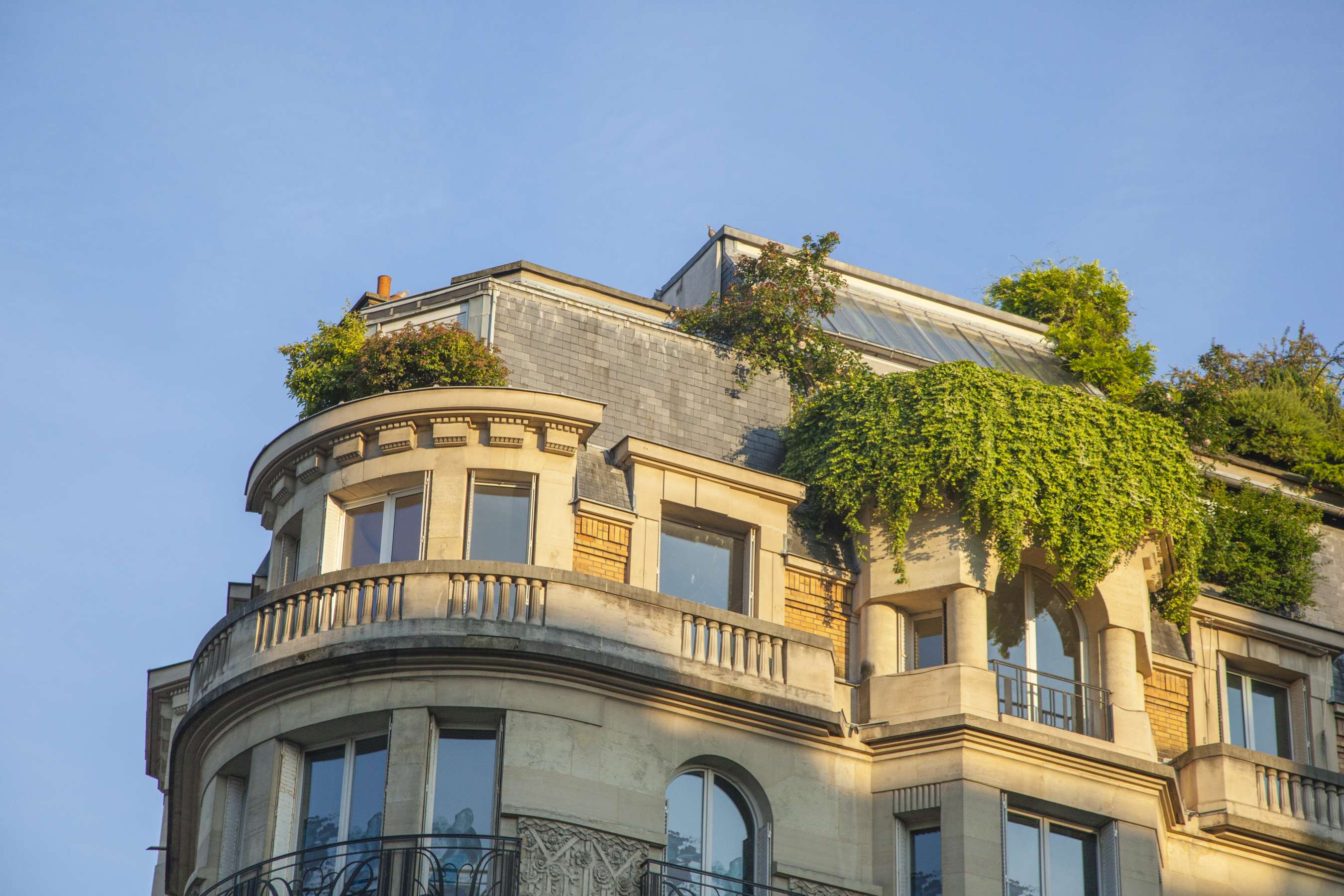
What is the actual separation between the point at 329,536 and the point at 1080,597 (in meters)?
8.95

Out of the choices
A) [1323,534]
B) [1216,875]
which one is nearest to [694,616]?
[1216,875]

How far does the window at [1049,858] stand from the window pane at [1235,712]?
3.78m

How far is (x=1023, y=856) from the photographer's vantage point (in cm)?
2294

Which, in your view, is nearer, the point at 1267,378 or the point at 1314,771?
the point at 1314,771

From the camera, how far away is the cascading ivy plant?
2397cm

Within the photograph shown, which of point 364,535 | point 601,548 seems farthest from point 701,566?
point 364,535

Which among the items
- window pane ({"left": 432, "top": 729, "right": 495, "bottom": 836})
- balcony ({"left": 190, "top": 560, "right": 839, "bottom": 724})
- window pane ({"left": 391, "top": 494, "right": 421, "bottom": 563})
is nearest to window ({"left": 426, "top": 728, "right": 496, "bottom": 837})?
window pane ({"left": 432, "top": 729, "right": 495, "bottom": 836})

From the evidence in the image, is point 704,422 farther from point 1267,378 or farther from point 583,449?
point 1267,378

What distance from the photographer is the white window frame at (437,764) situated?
816 inches

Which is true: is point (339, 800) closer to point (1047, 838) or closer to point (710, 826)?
point (710, 826)

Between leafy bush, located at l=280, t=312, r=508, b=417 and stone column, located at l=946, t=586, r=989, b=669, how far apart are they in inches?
232

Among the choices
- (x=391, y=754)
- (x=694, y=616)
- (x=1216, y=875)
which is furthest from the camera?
(x=1216, y=875)

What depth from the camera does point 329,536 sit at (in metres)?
23.5

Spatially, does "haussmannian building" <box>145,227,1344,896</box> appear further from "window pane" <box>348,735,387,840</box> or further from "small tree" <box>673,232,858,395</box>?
"small tree" <box>673,232,858,395</box>
